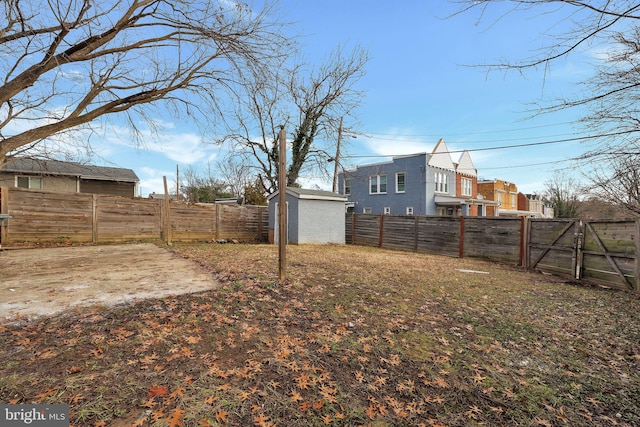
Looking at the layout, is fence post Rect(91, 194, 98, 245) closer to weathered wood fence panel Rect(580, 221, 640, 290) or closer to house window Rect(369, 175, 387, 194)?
weathered wood fence panel Rect(580, 221, 640, 290)

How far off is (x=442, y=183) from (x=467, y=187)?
4.24m

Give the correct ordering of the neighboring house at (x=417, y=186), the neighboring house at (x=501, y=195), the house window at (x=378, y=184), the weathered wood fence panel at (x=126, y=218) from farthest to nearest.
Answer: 1. the neighboring house at (x=501, y=195)
2. the house window at (x=378, y=184)
3. the neighboring house at (x=417, y=186)
4. the weathered wood fence panel at (x=126, y=218)

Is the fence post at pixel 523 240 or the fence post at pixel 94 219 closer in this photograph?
the fence post at pixel 523 240

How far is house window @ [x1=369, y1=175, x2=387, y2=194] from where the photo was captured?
2278 cm

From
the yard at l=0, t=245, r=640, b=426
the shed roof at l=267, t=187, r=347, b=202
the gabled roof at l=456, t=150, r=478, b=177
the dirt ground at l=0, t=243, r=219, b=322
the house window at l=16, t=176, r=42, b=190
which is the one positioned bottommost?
the yard at l=0, t=245, r=640, b=426

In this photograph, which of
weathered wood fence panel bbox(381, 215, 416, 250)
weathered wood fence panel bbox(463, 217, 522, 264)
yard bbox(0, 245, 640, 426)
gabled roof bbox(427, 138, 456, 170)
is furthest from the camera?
gabled roof bbox(427, 138, 456, 170)

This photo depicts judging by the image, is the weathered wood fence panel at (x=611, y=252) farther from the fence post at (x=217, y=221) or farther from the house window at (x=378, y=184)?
the house window at (x=378, y=184)

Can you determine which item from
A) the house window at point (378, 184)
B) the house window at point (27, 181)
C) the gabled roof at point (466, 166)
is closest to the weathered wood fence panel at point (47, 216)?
the house window at point (27, 181)

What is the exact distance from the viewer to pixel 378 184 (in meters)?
23.2

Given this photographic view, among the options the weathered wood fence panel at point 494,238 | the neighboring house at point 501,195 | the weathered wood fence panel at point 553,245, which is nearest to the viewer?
the weathered wood fence panel at point 553,245

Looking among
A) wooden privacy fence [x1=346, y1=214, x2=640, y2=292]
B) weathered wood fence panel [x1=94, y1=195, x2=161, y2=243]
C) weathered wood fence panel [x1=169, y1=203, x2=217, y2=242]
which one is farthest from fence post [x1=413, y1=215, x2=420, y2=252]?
weathered wood fence panel [x1=94, y1=195, x2=161, y2=243]

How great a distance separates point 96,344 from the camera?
8.77ft

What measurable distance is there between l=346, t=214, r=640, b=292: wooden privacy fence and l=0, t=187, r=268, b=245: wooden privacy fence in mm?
6957

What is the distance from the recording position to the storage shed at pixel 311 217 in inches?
517
